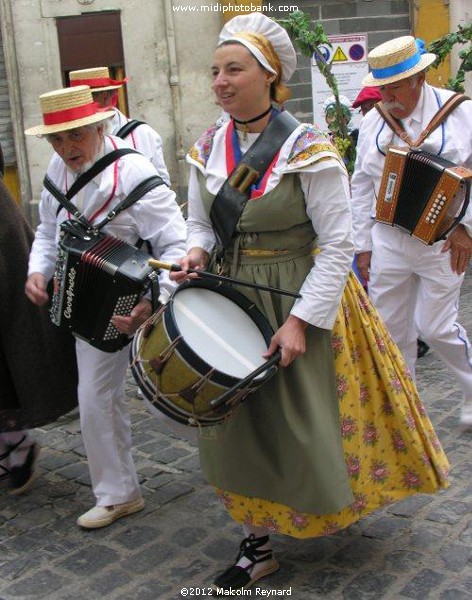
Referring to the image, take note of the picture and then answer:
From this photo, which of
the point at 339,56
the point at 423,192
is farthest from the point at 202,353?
the point at 339,56

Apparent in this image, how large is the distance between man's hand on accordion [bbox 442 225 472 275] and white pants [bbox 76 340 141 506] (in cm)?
163

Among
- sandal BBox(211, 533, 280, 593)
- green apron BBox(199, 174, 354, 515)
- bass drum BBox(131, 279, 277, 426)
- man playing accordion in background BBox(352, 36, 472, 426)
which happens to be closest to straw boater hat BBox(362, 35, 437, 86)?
man playing accordion in background BBox(352, 36, 472, 426)

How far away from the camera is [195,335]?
9.71ft

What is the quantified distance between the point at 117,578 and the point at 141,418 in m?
1.85

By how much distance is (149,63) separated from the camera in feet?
42.2

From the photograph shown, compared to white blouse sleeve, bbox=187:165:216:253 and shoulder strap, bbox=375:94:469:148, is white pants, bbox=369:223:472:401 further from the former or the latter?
white blouse sleeve, bbox=187:165:216:253

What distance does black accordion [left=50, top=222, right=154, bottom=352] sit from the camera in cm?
349

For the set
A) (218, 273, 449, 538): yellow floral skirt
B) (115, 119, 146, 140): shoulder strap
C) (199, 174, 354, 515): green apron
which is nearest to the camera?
(199, 174, 354, 515): green apron

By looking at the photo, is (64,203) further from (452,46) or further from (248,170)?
(452,46)

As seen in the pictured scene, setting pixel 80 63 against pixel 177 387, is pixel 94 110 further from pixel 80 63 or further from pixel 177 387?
pixel 80 63

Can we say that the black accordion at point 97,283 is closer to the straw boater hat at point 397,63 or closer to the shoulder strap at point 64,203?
the shoulder strap at point 64,203

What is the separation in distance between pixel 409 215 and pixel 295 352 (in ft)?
5.53

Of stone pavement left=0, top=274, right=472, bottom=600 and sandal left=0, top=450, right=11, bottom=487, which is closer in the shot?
stone pavement left=0, top=274, right=472, bottom=600

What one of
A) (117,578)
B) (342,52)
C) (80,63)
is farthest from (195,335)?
(80,63)
